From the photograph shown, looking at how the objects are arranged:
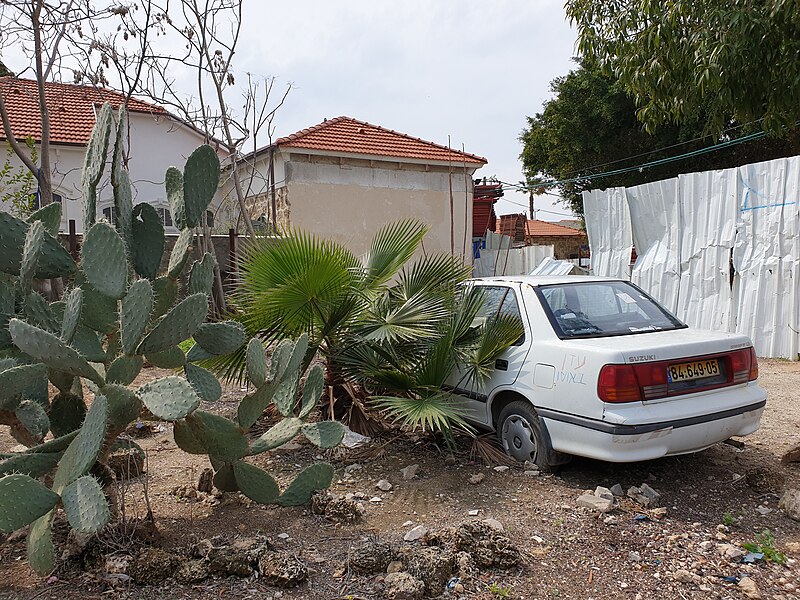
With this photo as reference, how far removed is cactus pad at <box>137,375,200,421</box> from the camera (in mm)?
2947

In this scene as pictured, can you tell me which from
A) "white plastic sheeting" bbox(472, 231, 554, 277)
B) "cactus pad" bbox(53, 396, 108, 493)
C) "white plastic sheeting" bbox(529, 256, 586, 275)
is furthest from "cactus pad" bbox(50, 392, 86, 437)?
"white plastic sheeting" bbox(472, 231, 554, 277)

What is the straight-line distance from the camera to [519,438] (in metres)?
4.86

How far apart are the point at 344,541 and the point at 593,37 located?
17.4ft

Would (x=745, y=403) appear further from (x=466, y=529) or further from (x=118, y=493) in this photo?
(x=118, y=493)

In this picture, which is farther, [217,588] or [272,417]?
[272,417]

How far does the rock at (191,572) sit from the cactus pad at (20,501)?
2.28 ft

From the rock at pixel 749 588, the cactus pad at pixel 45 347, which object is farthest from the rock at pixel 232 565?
the rock at pixel 749 588

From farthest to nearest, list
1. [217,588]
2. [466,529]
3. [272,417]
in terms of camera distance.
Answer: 1. [272,417]
2. [466,529]
3. [217,588]

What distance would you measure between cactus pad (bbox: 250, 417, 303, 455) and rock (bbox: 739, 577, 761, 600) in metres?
2.53

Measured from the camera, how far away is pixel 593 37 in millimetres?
6434

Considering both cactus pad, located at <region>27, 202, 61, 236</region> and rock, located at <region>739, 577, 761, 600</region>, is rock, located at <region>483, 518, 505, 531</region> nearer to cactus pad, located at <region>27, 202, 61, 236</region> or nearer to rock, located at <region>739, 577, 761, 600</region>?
rock, located at <region>739, 577, 761, 600</region>

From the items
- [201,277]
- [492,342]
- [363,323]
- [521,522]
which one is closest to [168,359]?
[201,277]

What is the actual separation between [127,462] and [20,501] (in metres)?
1.56

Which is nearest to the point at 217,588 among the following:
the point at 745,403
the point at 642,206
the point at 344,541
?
the point at 344,541
